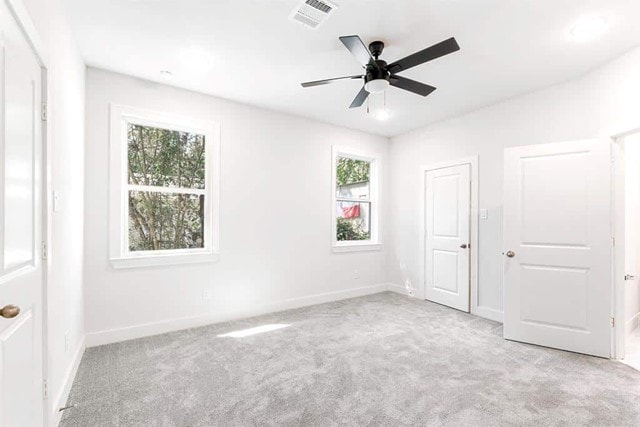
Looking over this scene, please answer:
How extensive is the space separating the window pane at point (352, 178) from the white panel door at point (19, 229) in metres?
3.82

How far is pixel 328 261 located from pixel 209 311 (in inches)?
71.7

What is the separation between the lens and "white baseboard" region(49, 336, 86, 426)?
177 centimetres

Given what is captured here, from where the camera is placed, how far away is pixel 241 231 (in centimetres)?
378

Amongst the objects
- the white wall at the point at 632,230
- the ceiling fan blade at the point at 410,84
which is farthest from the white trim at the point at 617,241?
the ceiling fan blade at the point at 410,84

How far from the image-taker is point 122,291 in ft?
9.97

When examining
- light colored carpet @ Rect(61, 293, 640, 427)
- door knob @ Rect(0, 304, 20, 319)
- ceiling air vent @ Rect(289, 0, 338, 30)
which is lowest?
light colored carpet @ Rect(61, 293, 640, 427)

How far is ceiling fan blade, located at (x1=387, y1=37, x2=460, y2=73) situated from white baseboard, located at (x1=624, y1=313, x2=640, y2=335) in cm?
347

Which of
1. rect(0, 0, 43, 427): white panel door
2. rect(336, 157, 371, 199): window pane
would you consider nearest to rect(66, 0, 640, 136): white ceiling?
rect(0, 0, 43, 427): white panel door

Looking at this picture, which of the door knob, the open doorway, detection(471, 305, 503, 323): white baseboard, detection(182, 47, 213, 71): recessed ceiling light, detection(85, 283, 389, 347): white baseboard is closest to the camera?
the door knob

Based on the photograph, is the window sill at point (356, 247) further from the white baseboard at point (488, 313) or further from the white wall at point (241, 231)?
the white baseboard at point (488, 313)

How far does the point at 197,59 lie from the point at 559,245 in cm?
388

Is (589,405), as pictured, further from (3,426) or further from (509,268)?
(3,426)

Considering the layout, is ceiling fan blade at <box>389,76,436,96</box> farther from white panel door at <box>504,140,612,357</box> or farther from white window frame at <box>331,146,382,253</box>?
white window frame at <box>331,146,382,253</box>

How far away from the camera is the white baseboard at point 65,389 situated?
69.9 inches
